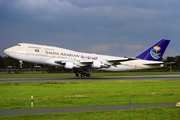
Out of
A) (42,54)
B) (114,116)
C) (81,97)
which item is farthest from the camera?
(42,54)

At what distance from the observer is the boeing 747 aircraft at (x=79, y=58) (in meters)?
43.0

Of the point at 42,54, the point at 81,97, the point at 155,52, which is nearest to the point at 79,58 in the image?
the point at 42,54

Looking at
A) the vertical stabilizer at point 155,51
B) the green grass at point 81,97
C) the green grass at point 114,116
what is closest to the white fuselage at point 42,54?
the vertical stabilizer at point 155,51

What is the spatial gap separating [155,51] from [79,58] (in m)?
20.1

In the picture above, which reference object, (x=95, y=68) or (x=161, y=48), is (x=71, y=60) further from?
(x=161, y=48)

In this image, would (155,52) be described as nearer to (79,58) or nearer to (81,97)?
(79,58)

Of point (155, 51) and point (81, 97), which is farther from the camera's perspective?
point (155, 51)

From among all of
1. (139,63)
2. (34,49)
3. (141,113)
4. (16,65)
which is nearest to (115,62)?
(139,63)

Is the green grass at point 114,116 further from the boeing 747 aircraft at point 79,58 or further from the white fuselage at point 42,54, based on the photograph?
the white fuselage at point 42,54

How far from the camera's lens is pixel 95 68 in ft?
155

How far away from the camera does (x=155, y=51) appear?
52906 mm

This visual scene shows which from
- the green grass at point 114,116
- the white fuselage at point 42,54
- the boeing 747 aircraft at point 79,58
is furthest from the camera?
the boeing 747 aircraft at point 79,58

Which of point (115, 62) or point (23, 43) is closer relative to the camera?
point (23, 43)

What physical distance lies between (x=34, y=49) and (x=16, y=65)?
104 meters
